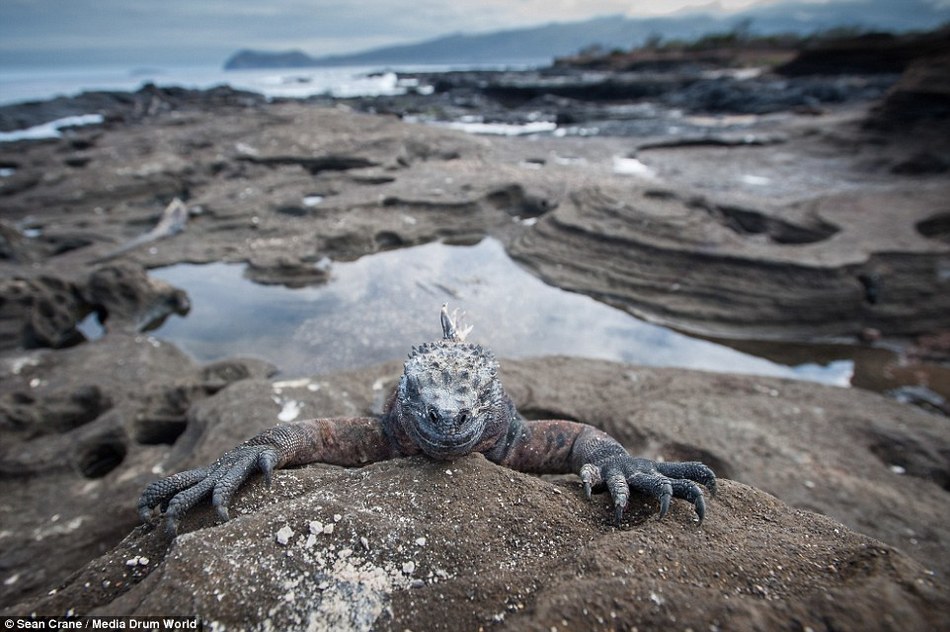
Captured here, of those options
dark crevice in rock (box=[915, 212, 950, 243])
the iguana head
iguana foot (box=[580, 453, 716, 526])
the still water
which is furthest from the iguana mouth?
dark crevice in rock (box=[915, 212, 950, 243])

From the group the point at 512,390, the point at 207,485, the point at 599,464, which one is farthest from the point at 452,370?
the point at 512,390

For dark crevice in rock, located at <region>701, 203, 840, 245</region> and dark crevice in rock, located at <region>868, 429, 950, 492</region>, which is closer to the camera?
dark crevice in rock, located at <region>868, 429, 950, 492</region>

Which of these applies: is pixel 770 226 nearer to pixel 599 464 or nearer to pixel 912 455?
pixel 912 455

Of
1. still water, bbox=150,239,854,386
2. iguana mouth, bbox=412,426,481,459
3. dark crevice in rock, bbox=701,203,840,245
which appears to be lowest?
still water, bbox=150,239,854,386

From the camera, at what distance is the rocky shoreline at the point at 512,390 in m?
1.55

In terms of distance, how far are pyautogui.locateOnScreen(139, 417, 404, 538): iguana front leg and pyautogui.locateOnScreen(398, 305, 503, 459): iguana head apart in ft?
1.57

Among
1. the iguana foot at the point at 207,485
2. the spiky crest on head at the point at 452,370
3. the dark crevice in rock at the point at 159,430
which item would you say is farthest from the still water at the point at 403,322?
the iguana foot at the point at 207,485

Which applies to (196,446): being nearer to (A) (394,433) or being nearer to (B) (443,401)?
(A) (394,433)

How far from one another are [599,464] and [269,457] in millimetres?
1727

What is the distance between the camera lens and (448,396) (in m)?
2.22

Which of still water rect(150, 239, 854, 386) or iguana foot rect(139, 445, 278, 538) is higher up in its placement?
iguana foot rect(139, 445, 278, 538)

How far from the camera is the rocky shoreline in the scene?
5.08ft

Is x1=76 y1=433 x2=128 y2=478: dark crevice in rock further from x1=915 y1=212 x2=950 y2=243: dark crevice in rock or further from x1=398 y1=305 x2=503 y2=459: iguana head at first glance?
x1=915 y1=212 x2=950 y2=243: dark crevice in rock

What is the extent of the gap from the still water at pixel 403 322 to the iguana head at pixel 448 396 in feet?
9.92
